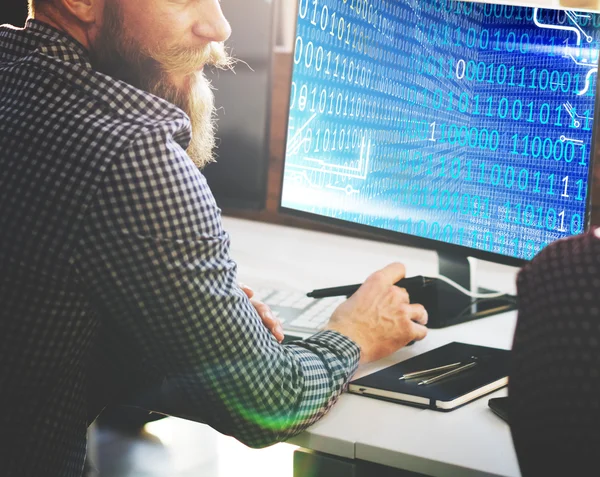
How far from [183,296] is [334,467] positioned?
0.25 m

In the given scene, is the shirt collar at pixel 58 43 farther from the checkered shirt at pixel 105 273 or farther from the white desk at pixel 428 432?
the white desk at pixel 428 432

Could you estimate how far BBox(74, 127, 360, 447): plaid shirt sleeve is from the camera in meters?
0.83

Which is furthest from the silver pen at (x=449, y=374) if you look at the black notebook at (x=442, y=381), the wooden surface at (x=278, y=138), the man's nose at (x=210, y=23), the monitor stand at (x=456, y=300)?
the wooden surface at (x=278, y=138)

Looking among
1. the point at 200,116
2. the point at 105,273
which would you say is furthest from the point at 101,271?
the point at 200,116

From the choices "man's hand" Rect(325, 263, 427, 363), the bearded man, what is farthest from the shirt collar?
"man's hand" Rect(325, 263, 427, 363)

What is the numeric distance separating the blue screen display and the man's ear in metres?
0.49

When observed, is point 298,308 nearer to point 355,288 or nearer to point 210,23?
point 355,288

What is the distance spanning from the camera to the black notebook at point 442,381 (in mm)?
941

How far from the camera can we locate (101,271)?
0.84 m

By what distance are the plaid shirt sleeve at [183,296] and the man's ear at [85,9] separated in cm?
23

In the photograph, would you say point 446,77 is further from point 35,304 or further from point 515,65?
point 35,304

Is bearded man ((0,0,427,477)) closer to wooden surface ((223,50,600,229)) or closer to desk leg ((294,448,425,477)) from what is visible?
desk leg ((294,448,425,477))

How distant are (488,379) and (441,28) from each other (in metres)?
0.57

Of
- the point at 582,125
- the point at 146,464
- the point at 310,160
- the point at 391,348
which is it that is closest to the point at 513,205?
the point at 582,125
